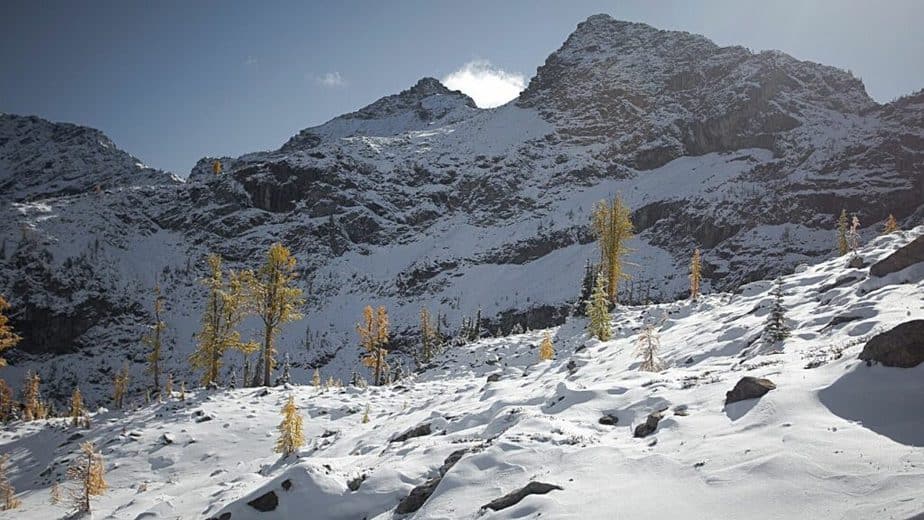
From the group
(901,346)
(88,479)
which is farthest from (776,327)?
(88,479)

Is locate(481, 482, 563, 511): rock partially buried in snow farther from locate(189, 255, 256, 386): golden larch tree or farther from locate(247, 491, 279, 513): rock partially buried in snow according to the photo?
locate(189, 255, 256, 386): golden larch tree

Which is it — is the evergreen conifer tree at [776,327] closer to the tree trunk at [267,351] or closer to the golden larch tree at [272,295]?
the golden larch tree at [272,295]

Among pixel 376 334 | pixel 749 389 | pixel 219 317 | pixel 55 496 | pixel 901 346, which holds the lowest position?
pixel 55 496

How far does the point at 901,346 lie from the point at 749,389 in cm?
264

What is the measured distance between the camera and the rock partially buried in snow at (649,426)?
31.9ft

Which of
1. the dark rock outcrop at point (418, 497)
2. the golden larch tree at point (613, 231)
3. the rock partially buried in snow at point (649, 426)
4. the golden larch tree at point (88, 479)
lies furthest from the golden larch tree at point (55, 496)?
the golden larch tree at point (613, 231)

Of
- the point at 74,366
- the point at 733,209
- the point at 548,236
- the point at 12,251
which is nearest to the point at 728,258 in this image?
the point at 733,209

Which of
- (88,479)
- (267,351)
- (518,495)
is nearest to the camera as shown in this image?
(518,495)

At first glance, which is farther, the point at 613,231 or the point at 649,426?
the point at 613,231

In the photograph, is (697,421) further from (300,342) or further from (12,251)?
(12,251)

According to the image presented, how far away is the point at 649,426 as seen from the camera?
9844mm

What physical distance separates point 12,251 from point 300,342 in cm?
11832

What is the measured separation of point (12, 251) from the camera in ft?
569

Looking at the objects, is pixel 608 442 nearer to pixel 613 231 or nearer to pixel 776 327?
pixel 776 327
